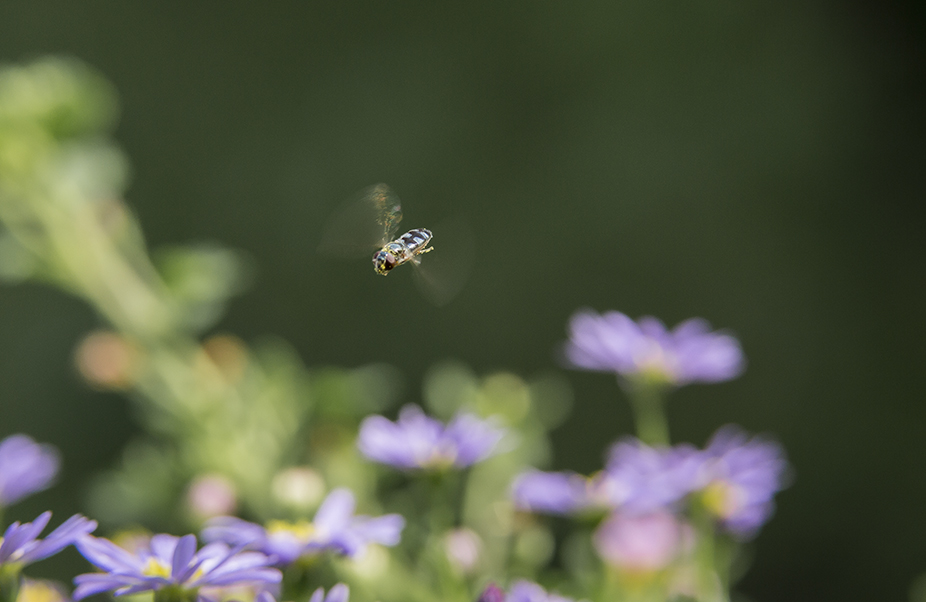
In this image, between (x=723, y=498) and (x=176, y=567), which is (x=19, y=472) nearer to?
(x=176, y=567)

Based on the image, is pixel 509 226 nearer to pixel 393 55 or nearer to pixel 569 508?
pixel 393 55

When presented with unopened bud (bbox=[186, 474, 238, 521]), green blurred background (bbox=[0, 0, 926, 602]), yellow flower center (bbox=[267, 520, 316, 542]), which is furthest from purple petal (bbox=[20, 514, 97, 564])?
green blurred background (bbox=[0, 0, 926, 602])

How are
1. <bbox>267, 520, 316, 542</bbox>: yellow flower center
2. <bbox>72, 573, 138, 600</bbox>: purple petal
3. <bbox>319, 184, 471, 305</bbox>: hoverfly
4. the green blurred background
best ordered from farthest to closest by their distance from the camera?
the green blurred background < <bbox>319, 184, 471, 305</bbox>: hoverfly < <bbox>267, 520, 316, 542</bbox>: yellow flower center < <bbox>72, 573, 138, 600</bbox>: purple petal

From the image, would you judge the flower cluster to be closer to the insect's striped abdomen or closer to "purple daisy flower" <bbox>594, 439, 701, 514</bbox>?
"purple daisy flower" <bbox>594, 439, 701, 514</bbox>

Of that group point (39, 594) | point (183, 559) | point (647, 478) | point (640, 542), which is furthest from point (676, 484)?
point (39, 594)

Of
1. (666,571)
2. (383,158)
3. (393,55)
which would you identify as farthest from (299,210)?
(666,571)
